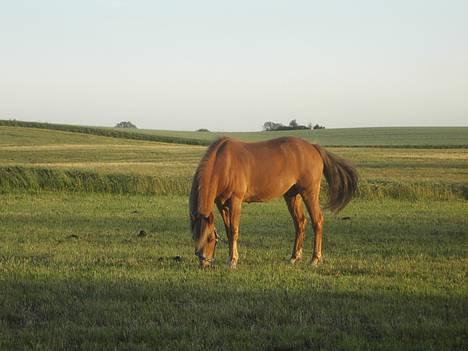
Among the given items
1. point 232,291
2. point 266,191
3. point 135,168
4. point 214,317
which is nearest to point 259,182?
Result: point 266,191

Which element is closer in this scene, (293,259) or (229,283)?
(229,283)

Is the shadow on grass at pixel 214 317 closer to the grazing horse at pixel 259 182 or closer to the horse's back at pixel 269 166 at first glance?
the grazing horse at pixel 259 182

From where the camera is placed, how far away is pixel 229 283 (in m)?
9.29

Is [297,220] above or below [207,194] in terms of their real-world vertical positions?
below

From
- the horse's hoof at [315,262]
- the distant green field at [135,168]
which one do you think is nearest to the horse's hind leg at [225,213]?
the horse's hoof at [315,262]

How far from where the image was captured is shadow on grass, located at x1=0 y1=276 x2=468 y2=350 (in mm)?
6480

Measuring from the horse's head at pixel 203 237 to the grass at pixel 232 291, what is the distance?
0.81 ft

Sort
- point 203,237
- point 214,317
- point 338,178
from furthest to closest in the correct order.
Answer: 1. point 338,178
2. point 203,237
3. point 214,317

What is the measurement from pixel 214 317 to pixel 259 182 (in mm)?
4803

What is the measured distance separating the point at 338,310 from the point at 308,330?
955 mm

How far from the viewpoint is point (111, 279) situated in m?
9.44

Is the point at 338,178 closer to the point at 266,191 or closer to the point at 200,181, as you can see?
the point at 266,191

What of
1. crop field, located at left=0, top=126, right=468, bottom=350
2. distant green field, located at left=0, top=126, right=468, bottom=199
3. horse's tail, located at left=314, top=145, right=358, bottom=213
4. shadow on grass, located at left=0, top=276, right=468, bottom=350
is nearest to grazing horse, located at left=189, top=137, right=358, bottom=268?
horse's tail, located at left=314, top=145, right=358, bottom=213

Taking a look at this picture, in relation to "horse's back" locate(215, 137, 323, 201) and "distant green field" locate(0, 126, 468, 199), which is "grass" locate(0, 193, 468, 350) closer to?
"horse's back" locate(215, 137, 323, 201)
